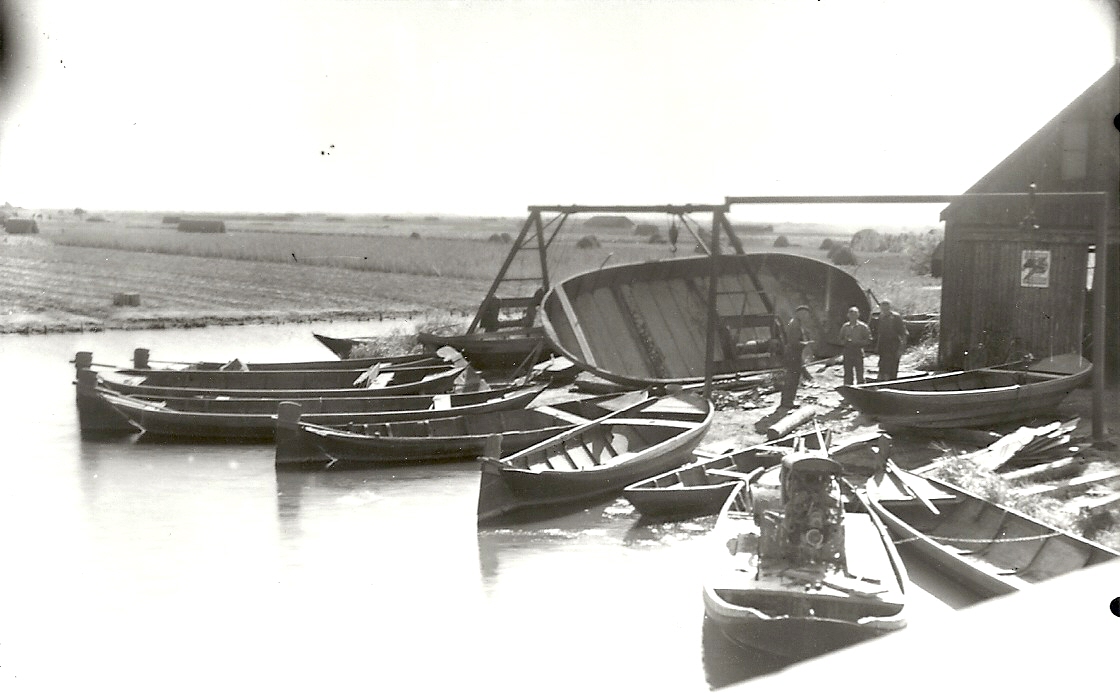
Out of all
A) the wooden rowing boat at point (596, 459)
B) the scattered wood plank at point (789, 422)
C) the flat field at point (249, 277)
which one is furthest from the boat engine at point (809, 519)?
the flat field at point (249, 277)

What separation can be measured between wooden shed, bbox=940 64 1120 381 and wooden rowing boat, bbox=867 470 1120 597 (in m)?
6.36

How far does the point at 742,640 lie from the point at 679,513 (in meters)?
4.91

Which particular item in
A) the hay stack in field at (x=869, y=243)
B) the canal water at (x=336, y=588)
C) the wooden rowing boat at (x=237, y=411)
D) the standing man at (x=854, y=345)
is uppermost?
the hay stack in field at (x=869, y=243)

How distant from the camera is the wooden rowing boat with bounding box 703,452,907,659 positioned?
806 centimetres

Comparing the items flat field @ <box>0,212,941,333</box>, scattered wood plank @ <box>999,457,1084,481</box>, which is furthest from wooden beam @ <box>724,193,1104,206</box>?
flat field @ <box>0,212,941,333</box>

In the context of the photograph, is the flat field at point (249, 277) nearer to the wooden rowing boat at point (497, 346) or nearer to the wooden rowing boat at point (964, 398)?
the wooden rowing boat at point (497, 346)

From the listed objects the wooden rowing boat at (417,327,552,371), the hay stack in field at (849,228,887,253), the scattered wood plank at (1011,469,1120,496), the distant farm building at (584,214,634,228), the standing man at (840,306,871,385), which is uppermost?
the distant farm building at (584,214,634,228)

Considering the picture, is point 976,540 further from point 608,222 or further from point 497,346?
point 608,222

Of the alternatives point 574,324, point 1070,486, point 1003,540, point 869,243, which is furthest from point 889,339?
point 869,243

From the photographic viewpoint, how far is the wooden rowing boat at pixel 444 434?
16984 mm

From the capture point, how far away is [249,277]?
52.5 meters

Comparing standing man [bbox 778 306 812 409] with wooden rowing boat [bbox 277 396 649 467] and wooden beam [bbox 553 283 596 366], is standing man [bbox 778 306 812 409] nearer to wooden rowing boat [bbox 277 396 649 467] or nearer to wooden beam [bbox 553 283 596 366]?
wooden rowing boat [bbox 277 396 649 467]

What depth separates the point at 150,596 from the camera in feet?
37.1

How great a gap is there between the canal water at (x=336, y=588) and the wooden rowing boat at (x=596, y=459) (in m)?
0.38
